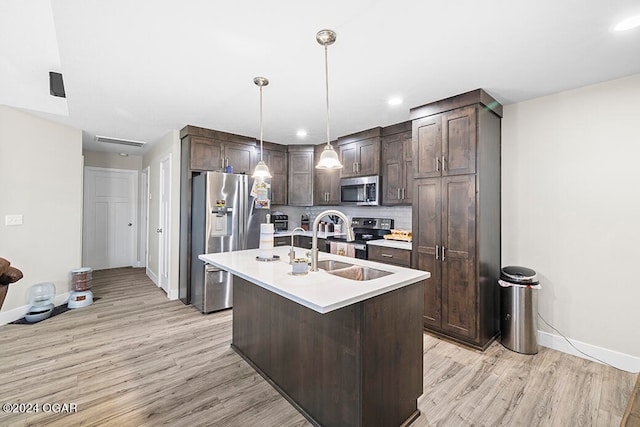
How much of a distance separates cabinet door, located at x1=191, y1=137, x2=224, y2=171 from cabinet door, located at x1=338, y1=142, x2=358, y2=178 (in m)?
1.88

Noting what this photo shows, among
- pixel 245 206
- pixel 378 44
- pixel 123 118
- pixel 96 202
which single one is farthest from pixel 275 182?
pixel 96 202

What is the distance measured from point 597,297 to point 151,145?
657cm

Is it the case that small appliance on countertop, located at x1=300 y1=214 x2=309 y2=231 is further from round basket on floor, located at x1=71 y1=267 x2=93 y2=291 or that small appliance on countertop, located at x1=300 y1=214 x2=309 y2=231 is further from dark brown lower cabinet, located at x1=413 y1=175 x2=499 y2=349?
round basket on floor, located at x1=71 y1=267 x2=93 y2=291

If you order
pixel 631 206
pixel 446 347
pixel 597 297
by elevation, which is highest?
pixel 631 206

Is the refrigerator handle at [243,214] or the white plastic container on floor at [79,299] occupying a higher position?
the refrigerator handle at [243,214]

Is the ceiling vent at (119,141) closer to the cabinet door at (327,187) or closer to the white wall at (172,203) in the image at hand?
the white wall at (172,203)

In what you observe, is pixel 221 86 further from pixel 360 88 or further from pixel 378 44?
pixel 378 44

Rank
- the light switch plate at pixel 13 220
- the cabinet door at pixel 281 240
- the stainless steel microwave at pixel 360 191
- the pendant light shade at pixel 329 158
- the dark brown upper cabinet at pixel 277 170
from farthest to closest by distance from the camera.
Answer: the dark brown upper cabinet at pixel 277 170, the cabinet door at pixel 281 240, the stainless steel microwave at pixel 360 191, the light switch plate at pixel 13 220, the pendant light shade at pixel 329 158

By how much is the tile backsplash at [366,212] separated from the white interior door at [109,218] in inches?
137

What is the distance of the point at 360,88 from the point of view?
2.67m

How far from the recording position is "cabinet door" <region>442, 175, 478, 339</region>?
8.83 feet

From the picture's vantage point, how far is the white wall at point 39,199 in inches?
132

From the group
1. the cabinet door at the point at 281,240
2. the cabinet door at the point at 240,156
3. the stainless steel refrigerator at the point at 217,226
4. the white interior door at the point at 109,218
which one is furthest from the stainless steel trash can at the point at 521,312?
Answer: the white interior door at the point at 109,218

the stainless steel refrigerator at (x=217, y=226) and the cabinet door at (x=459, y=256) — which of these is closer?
the cabinet door at (x=459, y=256)
